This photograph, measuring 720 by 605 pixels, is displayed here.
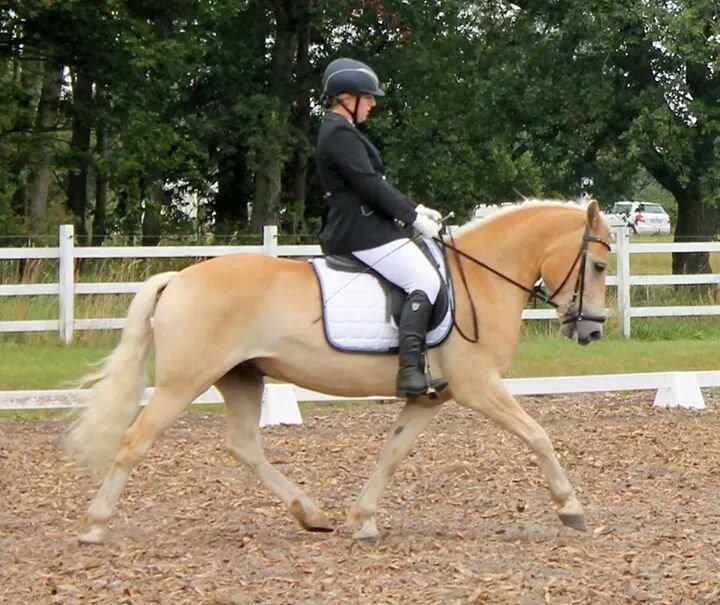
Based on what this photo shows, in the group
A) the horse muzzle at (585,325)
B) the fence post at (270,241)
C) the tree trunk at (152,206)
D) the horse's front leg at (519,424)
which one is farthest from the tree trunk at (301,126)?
the horse's front leg at (519,424)

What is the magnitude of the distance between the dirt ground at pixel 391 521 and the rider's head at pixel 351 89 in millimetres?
2270

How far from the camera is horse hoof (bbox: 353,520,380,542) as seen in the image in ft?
25.5

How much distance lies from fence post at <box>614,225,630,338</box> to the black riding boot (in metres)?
13.8

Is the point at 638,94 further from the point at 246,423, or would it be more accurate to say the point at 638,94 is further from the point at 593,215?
the point at 246,423

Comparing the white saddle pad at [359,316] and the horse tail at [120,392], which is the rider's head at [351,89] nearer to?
the white saddle pad at [359,316]

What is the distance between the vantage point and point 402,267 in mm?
7941

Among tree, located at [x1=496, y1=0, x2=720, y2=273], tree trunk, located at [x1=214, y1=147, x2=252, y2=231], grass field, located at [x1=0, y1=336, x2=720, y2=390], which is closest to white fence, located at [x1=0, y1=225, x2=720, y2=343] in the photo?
grass field, located at [x1=0, y1=336, x2=720, y2=390]

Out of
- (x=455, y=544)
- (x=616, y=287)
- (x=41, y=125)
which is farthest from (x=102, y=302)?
(x=455, y=544)

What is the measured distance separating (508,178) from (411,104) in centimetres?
265

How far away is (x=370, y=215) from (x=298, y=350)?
0.81 meters

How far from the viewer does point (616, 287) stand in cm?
2198

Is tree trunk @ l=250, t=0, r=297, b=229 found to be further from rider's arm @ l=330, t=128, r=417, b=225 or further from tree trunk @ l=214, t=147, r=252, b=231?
rider's arm @ l=330, t=128, r=417, b=225

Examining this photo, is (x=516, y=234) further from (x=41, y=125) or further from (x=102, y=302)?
(x=41, y=125)

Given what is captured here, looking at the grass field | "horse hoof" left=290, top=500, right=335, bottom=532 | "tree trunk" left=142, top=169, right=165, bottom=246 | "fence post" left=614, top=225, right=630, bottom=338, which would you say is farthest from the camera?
"tree trunk" left=142, top=169, right=165, bottom=246
